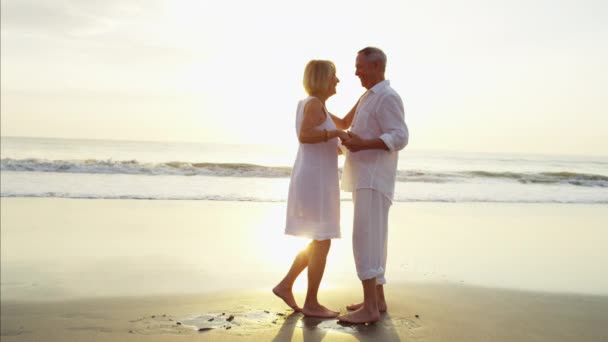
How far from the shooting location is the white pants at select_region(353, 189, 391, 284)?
167 inches

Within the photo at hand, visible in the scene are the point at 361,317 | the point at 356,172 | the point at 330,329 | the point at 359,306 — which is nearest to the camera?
the point at 330,329

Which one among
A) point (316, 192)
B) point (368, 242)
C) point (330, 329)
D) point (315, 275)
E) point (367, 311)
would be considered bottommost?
point (330, 329)

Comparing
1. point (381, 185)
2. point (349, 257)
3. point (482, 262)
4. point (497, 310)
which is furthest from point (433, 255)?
point (381, 185)

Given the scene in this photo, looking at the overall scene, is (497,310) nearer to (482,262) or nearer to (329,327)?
(329,327)

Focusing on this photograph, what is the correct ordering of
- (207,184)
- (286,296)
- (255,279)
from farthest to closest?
(207,184) < (255,279) < (286,296)

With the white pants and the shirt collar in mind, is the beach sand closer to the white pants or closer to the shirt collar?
the white pants

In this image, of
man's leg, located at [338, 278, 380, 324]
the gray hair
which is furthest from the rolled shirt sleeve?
man's leg, located at [338, 278, 380, 324]

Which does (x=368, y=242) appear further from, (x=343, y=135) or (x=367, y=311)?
(x=343, y=135)

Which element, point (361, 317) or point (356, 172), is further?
point (356, 172)

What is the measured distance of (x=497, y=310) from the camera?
4734mm

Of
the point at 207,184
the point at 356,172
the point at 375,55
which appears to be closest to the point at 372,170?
the point at 356,172

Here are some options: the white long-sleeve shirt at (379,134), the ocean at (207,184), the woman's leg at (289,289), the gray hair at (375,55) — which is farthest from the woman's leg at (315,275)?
the ocean at (207,184)

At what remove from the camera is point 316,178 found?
14.0ft

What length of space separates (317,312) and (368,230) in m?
0.74
